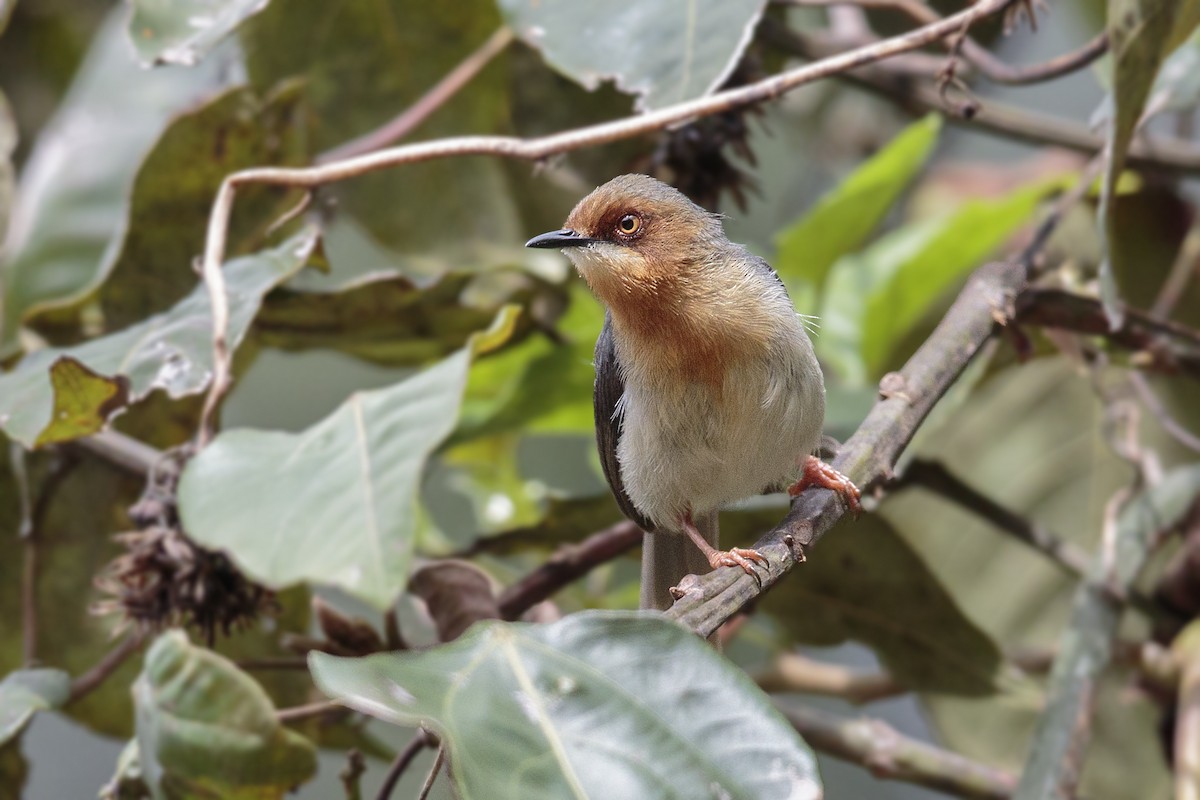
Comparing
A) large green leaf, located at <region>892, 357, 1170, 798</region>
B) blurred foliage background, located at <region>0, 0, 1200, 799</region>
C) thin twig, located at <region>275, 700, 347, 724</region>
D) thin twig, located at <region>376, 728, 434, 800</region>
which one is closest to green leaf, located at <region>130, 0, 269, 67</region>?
blurred foliage background, located at <region>0, 0, 1200, 799</region>

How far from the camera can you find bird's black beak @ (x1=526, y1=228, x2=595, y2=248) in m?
1.96

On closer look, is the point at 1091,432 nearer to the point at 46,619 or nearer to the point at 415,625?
the point at 415,625

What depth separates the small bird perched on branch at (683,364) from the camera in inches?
79.6

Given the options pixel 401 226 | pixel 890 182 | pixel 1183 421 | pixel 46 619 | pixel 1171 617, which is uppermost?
pixel 890 182

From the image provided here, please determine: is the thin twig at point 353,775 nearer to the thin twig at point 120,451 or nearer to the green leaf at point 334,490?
the green leaf at point 334,490

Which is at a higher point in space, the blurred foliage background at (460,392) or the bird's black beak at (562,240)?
the bird's black beak at (562,240)

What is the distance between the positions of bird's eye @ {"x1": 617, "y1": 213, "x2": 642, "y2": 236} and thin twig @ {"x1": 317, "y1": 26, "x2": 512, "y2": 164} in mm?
778

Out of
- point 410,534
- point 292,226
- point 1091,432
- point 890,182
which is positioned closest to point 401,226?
point 292,226

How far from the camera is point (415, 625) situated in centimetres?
214

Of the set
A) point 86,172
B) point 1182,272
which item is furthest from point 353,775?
point 1182,272

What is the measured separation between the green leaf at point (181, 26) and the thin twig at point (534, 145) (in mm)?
230

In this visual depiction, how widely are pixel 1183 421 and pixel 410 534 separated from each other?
2.41 m

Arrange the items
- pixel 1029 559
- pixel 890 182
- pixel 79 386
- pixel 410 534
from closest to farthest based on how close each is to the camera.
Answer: pixel 410 534 → pixel 79 386 → pixel 890 182 → pixel 1029 559

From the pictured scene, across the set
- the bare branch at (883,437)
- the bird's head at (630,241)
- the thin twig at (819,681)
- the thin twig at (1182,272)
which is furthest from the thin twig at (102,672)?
the thin twig at (1182,272)
